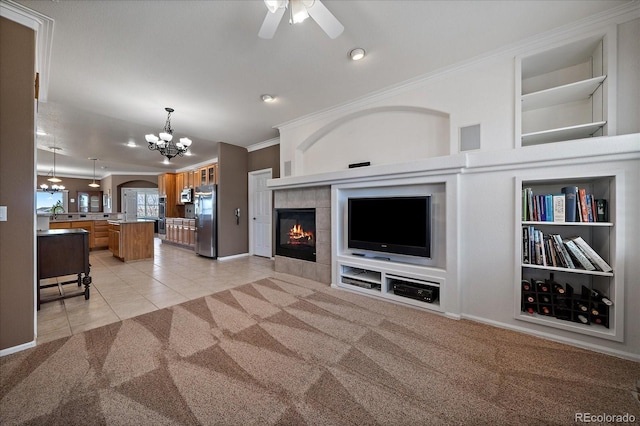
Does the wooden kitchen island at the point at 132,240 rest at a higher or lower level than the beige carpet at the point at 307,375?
higher

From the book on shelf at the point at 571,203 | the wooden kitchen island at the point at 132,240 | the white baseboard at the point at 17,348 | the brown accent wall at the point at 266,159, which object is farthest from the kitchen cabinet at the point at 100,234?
the book on shelf at the point at 571,203

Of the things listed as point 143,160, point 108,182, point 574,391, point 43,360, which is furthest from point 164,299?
point 108,182

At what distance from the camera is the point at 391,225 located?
3.04m

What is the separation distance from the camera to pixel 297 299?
299 cm

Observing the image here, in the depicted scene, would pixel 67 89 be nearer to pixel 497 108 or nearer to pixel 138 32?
pixel 138 32

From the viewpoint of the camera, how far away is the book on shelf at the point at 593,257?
192 centimetres

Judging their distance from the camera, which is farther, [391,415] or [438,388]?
[438,388]

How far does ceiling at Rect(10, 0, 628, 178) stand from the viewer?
1.95 meters

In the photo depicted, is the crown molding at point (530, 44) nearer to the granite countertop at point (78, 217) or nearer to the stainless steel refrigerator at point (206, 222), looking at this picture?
the stainless steel refrigerator at point (206, 222)

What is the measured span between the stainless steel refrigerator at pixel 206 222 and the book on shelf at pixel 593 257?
584cm

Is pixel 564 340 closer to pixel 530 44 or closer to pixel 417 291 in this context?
pixel 417 291

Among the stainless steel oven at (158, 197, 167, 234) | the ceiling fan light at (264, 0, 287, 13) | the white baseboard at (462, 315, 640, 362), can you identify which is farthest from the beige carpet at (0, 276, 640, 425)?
the stainless steel oven at (158, 197, 167, 234)

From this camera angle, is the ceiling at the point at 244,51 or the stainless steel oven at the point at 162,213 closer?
the ceiling at the point at 244,51

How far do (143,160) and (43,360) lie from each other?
24.7 feet
